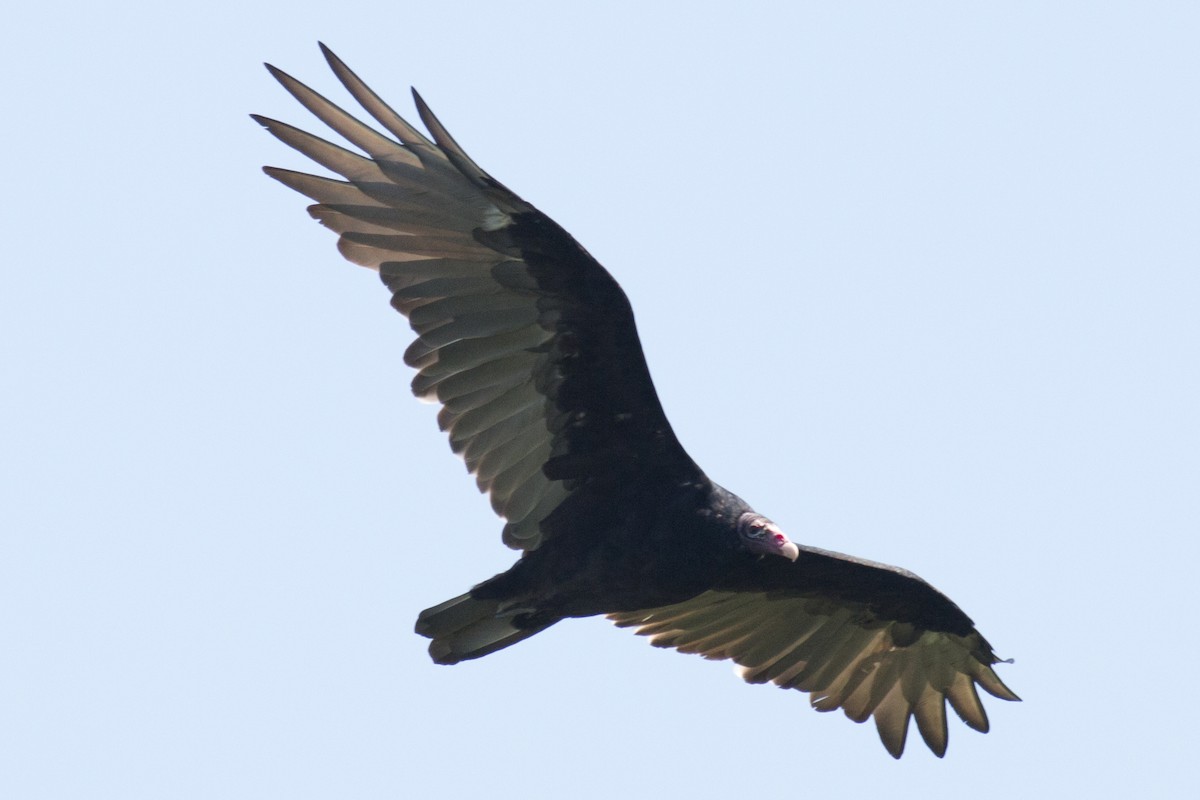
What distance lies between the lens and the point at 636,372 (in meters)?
7.56

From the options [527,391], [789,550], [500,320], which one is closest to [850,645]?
[789,550]

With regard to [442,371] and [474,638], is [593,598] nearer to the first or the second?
[474,638]

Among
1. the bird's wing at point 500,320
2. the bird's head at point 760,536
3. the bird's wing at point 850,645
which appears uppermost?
the bird's wing at point 500,320

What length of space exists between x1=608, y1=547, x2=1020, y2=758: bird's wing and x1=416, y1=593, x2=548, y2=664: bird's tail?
110 cm

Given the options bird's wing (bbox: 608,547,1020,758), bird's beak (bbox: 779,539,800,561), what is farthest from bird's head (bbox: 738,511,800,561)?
bird's wing (bbox: 608,547,1020,758)

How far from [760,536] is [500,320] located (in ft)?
4.73

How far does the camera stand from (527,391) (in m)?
7.76

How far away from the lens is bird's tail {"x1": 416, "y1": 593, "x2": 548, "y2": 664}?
25.6 feet

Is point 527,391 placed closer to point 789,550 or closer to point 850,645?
point 789,550

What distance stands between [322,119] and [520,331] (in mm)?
1221

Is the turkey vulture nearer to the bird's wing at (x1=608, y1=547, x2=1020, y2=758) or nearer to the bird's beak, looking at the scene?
the bird's beak

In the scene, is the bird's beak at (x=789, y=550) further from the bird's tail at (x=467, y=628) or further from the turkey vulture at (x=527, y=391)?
the bird's tail at (x=467, y=628)

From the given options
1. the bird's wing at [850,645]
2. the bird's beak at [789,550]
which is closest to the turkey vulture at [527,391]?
the bird's beak at [789,550]

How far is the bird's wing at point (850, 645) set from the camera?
8.82 metres
